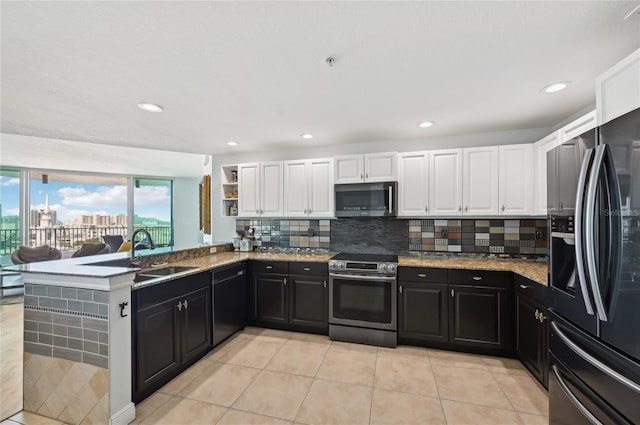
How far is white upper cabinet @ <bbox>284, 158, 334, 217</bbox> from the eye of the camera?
346cm

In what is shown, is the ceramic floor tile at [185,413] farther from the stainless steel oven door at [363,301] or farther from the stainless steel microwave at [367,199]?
the stainless steel microwave at [367,199]

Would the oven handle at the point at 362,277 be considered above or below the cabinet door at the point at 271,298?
above

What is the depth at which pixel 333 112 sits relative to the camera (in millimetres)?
2555

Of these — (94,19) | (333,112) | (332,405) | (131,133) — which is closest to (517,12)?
(333,112)

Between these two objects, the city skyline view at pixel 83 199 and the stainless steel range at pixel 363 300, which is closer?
the stainless steel range at pixel 363 300

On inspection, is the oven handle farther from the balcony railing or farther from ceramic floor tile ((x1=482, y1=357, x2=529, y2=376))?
the balcony railing

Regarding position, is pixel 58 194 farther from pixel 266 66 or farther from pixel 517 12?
pixel 517 12

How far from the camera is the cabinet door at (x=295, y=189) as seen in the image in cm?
356

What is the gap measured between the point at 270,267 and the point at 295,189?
3.48ft

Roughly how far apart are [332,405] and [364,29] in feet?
8.13

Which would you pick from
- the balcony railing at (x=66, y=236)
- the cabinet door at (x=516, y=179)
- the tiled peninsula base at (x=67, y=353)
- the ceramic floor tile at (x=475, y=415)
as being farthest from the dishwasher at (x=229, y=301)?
the balcony railing at (x=66, y=236)

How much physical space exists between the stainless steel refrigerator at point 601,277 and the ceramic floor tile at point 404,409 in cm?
74

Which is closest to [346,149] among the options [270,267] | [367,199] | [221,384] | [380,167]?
[380,167]

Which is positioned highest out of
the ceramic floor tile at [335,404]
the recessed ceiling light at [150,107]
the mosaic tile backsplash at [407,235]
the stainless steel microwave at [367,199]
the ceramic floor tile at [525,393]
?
the recessed ceiling light at [150,107]
